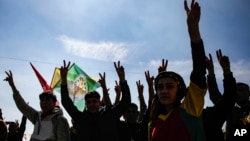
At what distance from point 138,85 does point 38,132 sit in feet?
7.67

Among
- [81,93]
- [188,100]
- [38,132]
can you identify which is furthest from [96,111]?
[81,93]

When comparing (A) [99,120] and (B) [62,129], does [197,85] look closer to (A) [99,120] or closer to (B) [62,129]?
(A) [99,120]

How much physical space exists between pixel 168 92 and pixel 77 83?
9.28 metres

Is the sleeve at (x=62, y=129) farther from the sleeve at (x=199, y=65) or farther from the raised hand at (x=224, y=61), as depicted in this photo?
the sleeve at (x=199, y=65)

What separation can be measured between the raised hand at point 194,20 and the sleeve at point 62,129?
3774mm

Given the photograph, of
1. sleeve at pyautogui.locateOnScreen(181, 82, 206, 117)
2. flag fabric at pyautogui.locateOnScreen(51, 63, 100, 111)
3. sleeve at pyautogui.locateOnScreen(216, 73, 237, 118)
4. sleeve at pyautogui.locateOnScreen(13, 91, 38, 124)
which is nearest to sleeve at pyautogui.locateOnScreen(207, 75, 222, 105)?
sleeve at pyautogui.locateOnScreen(216, 73, 237, 118)

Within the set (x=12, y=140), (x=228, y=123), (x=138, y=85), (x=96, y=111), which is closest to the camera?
(x=228, y=123)

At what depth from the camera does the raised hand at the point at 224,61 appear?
3.75m

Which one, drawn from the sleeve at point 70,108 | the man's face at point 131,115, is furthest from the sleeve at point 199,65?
the man's face at point 131,115

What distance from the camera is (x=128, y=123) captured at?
7441 millimetres

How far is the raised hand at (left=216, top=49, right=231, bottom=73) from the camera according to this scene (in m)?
3.75

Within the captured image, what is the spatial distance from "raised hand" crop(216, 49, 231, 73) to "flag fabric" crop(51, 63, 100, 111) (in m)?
7.89

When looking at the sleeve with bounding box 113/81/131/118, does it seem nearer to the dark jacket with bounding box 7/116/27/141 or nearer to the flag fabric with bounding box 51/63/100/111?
the dark jacket with bounding box 7/116/27/141

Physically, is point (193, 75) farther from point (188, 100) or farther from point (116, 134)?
point (116, 134)
